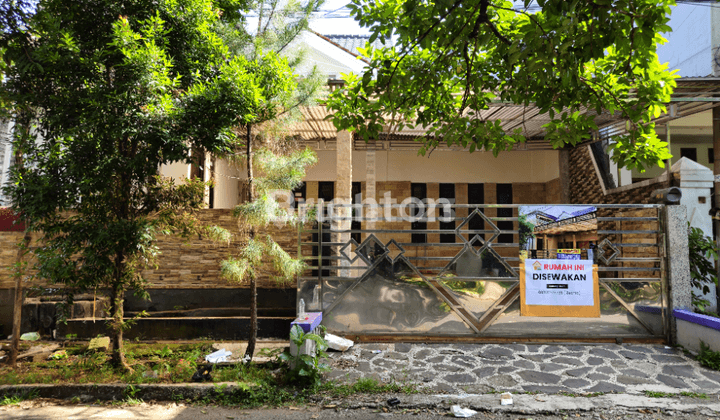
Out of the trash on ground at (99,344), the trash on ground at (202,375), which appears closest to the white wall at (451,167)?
the trash on ground at (99,344)

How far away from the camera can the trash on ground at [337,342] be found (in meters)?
6.29

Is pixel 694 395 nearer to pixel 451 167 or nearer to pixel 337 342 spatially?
pixel 337 342

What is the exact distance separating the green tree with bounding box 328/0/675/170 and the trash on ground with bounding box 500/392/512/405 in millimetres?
2823

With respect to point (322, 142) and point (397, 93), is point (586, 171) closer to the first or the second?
point (322, 142)

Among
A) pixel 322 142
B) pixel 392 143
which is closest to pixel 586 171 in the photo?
pixel 392 143

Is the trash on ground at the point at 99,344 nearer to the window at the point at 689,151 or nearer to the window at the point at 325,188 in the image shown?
the window at the point at 325,188

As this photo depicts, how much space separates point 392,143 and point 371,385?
9.55 m

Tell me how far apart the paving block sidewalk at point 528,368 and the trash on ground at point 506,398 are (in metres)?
0.24

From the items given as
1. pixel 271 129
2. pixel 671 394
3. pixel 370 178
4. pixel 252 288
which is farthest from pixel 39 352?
pixel 370 178

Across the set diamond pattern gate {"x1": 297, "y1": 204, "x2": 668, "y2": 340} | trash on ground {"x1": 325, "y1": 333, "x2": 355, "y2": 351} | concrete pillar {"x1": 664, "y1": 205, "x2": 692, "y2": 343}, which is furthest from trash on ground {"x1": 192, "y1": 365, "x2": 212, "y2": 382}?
concrete pillar {"x1": 664, "y1": 205, "x2": 692, "y2": 343}

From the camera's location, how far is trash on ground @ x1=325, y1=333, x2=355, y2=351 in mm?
6285

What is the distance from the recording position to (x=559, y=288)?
261 inches

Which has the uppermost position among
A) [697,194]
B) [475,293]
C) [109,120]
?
[109,120]

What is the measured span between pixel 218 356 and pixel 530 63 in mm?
5424
